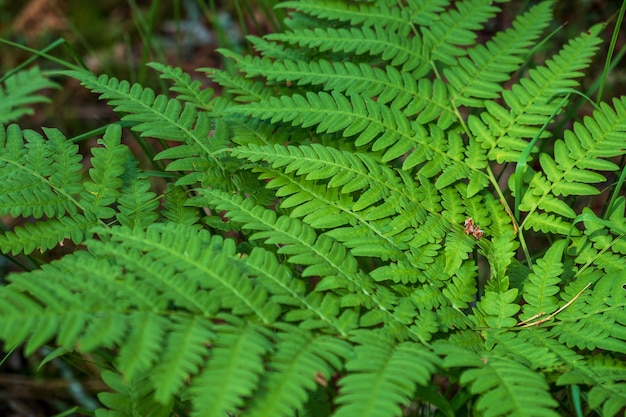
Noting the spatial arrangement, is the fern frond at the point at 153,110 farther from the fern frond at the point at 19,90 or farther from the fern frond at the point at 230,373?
the fern frond at the point at 230,373

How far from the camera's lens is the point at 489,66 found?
1.85 meters

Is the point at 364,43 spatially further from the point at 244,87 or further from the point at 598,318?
the point at 598,318

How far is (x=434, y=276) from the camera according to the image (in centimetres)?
146

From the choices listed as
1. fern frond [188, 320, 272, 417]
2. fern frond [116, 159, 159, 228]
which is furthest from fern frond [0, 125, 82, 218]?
fern frond [188, 320, 272, 417]

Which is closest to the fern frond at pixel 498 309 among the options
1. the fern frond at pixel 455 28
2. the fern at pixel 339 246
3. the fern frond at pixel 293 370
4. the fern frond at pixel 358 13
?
the fern at pixel 339 246

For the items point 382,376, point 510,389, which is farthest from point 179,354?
point 510,389

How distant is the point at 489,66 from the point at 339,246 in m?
0.81

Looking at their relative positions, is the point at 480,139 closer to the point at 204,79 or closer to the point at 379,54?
the point at 379,54

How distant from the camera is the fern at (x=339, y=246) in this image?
3.60ft

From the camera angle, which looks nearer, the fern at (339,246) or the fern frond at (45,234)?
the fern at (339,246)

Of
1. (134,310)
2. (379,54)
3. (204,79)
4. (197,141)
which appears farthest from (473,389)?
(204,79)

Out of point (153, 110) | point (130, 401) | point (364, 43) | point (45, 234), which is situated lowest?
point (130, 401)

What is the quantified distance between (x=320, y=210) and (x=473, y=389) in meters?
0.56

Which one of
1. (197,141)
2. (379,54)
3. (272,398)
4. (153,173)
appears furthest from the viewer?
(379,54)
